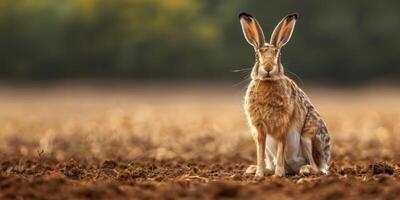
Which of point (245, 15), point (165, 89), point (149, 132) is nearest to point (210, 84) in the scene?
point (165, 89)

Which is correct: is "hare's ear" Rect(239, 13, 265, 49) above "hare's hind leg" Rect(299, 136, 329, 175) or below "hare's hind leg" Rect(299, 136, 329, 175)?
above

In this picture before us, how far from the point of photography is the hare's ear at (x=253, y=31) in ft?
30.0

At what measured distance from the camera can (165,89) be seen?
4578 centimetres

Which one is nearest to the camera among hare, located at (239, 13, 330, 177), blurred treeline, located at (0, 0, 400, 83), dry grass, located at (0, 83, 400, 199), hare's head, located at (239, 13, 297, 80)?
hare's head, located at (239, 13, 297, 80)

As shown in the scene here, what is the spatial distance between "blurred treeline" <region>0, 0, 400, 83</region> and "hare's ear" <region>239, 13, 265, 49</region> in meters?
36.3

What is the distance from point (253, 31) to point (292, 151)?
1.35 metres

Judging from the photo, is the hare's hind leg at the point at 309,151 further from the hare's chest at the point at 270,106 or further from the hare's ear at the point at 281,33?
the hare's ear at the point at 281,33

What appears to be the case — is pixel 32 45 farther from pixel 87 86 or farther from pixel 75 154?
pixel 75 154

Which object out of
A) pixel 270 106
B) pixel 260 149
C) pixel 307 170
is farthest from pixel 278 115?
pixel 307 170

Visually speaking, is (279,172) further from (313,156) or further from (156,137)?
(156,137)

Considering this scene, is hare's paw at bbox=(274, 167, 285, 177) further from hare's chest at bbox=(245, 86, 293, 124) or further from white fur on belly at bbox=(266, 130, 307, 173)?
hare's chest at bbox=(245, 86, 293, 124)

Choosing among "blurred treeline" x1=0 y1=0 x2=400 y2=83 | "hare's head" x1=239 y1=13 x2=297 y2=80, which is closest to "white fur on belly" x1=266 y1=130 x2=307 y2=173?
"hare's head" x1=239 y1=13 x2=297 y2=80

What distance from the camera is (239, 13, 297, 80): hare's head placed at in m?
8.88

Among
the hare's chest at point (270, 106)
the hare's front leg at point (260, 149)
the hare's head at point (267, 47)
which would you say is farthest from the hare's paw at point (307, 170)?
the hare's head at point (267, 47)
